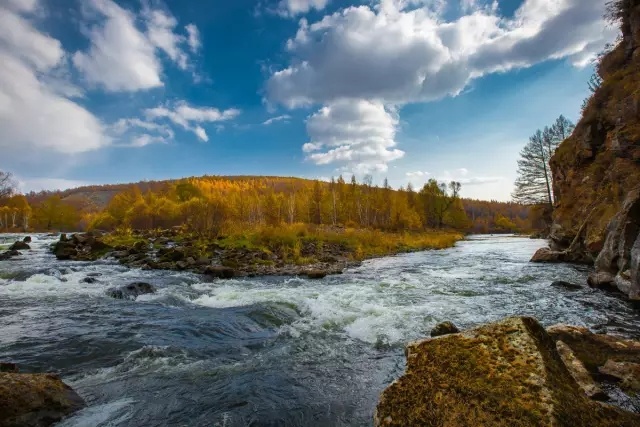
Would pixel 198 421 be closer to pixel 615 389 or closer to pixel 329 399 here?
pixel 329 399

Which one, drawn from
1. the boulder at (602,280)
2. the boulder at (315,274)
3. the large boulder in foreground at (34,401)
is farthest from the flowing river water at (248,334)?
the boulder at (315,274)

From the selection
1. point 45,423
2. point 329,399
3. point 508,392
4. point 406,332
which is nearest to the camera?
point 508,392

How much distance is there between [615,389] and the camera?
4613 mm

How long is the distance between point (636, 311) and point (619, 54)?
24.8 meters

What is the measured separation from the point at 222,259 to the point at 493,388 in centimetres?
1907

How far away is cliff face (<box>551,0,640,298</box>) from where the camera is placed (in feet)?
38.8

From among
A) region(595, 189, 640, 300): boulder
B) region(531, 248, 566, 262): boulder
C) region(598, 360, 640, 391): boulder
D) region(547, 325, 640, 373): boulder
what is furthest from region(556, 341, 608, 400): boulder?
region(531, 248, 566, 262): boulder

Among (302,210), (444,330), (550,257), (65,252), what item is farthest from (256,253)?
(302,210)

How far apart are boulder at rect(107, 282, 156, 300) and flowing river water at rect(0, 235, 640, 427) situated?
1.06 feet

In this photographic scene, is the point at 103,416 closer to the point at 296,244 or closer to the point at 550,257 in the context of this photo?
the point at 296,244

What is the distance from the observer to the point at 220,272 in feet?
55.3

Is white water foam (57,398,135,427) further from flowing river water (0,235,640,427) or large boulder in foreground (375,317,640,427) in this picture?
large boulder in foreground (375,317,640,427)

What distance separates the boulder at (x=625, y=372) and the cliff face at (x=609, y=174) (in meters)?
6.82

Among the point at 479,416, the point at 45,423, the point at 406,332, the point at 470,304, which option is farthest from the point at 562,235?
the point at 45,423
